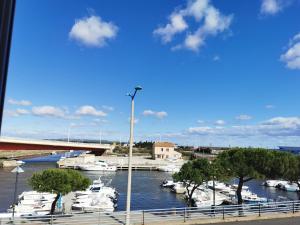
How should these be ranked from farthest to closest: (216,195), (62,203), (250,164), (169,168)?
(169,168) < (216,195) < (62,203) < (250,164)

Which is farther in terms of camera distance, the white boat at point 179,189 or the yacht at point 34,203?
the white boat at point 179,189

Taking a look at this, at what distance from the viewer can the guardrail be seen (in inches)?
707

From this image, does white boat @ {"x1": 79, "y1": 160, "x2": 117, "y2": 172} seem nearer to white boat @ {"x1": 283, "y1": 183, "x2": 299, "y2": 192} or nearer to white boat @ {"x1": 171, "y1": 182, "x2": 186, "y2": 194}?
white boat @ {"x1": 171, "y1": 182, "x2": 186, "y2": 194}

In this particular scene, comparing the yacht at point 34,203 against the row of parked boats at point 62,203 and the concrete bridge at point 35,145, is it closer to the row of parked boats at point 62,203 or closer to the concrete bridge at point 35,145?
the row of parked boats at point 62,203

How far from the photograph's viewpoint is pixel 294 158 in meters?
30.4

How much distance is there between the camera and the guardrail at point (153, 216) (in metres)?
18.0

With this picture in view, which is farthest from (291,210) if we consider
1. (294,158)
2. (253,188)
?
(253,188)

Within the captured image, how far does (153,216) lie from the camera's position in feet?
65.0

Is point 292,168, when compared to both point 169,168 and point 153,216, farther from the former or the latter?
point 169,168

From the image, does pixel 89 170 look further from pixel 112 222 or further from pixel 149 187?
pixel 112 222

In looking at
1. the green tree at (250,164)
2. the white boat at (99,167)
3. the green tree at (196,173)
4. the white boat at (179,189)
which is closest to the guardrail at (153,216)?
the green tree at (250,164)

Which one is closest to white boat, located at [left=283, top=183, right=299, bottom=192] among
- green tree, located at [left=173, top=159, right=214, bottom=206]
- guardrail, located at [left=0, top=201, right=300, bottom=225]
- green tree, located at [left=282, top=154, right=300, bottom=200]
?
green tree, located at [left=282, top=154, right=300, bottom=200]

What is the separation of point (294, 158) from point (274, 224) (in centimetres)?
1282

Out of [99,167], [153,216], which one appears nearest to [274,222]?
[153,216]
